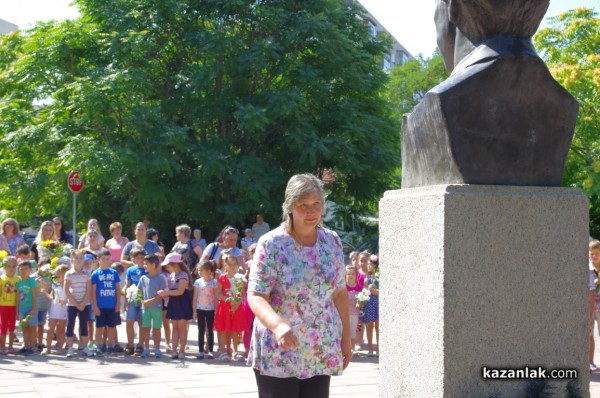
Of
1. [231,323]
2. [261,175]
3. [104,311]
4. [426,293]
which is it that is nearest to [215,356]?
[231,323]

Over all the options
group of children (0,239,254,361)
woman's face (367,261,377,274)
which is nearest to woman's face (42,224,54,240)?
group of children (0,239,254,361)

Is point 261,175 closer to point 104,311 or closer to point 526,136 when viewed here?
point 104,311

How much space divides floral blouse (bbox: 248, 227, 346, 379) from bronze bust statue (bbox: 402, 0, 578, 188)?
36.6 inches

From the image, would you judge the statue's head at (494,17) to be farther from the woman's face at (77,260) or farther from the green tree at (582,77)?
the green tree at (582,77)

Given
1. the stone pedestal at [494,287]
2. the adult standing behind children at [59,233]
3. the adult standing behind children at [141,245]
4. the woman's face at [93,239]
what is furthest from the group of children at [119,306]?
the stone pedestal at [494,287]

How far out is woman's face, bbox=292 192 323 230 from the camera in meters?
4.23

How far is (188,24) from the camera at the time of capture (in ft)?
80.4

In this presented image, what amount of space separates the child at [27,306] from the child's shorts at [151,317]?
154cm

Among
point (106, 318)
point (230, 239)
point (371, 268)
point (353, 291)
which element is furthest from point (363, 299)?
point (106, 318)

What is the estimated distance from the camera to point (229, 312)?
11.8 metres

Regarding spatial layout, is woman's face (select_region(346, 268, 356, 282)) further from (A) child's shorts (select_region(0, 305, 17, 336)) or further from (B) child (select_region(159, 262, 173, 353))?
(A) child's shorts (select_region(0, 305, 17, 336))

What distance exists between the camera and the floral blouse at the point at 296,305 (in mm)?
4145

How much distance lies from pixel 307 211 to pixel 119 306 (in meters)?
8.46

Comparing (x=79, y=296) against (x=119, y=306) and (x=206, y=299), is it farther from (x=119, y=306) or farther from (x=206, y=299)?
(x=206, y=299)
